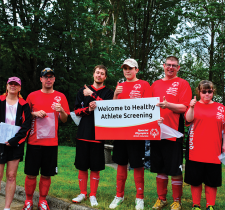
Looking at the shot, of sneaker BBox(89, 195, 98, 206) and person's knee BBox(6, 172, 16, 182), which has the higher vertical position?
person's knee BBox(6, 172, 16, 182)

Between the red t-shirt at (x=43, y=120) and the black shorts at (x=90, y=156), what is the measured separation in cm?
47

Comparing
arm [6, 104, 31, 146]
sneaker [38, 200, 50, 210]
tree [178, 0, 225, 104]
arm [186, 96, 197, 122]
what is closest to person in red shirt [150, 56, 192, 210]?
arm [186, 96, 197, 122]

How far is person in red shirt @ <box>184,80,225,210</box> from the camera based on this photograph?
13.2 feet

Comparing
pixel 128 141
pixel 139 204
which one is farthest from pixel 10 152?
pixel 139 204

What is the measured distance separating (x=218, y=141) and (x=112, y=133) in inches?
65.8

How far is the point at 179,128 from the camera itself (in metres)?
4.31

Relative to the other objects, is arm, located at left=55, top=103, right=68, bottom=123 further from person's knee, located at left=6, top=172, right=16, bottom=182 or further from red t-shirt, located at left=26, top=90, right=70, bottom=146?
person's knee, located at left=6, top=172, right=16, bottom=182

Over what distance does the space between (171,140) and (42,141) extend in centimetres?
211

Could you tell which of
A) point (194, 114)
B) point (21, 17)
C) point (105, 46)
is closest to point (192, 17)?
point (105, 46)

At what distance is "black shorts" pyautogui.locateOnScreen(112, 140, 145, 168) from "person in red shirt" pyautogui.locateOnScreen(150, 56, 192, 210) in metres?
0.21

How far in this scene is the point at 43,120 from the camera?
447 centimetres

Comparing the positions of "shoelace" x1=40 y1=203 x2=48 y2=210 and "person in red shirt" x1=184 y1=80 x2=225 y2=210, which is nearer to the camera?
"person in red shirt" x1=184 y1=80 x2=225 y2=210

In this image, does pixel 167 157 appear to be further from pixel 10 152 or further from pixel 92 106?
pixel 10 152

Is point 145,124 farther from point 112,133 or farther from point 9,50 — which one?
point 9,50
